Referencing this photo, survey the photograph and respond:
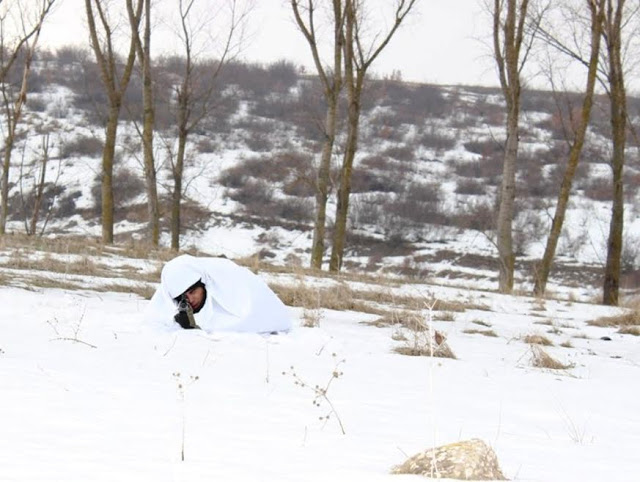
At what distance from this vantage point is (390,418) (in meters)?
3.48

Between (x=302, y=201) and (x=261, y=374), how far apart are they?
95.2 feet

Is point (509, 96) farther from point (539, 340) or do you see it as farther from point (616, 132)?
point (539, 340)

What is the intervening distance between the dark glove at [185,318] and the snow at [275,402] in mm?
149

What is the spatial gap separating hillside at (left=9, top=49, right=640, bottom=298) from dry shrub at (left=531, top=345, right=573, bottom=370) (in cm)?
1565

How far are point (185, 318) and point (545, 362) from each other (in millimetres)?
2558

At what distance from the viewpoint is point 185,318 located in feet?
19.0

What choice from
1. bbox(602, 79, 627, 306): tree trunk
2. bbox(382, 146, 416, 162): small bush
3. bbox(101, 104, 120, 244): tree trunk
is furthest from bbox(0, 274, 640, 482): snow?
bbox(382, 146, 416, 162): small bush

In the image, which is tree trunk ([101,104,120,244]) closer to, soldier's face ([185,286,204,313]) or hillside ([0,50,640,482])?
hillside ([0,50,640,482])

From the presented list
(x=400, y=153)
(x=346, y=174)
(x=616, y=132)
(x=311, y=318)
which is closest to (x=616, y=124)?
(x=616, y=132)

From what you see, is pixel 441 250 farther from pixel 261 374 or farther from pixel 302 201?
pixel 261 374

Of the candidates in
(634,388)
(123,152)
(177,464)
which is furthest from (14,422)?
(123,152)

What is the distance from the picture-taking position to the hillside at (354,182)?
28.8 m

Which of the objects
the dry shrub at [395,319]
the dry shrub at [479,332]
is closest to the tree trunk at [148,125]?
the dry shrub at [395,319]

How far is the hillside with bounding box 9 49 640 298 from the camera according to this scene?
94.6 ft
